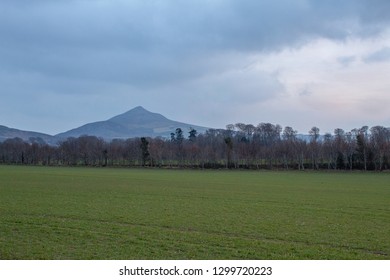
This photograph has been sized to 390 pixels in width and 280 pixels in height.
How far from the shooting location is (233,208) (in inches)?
1179

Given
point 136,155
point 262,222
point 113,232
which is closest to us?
point 113,232

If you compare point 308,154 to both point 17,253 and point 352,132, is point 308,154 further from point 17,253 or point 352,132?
point 17,253

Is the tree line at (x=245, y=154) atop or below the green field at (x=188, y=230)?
atop

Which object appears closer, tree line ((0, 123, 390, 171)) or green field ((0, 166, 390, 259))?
green field ((0, 166, 390, 259))

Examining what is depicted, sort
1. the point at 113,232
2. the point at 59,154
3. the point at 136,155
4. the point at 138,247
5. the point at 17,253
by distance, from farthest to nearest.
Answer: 1. the point at 59,154
2. the point at 136,155
3. the point at 113,232
4. the point at 138,247
5. the point at 17,253

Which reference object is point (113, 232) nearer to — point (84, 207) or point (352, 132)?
point (84, 207)

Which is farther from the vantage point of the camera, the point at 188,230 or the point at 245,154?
the point at 245,154

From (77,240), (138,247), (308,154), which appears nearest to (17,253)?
(77,240)

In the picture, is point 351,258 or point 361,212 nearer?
point 351,258

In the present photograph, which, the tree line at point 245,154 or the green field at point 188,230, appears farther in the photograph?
the tree line at point 245,154

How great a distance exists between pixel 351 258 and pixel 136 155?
16806 cm

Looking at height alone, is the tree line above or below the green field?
above

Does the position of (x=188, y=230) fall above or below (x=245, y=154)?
below

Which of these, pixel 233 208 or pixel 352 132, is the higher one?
pixel 352 132
